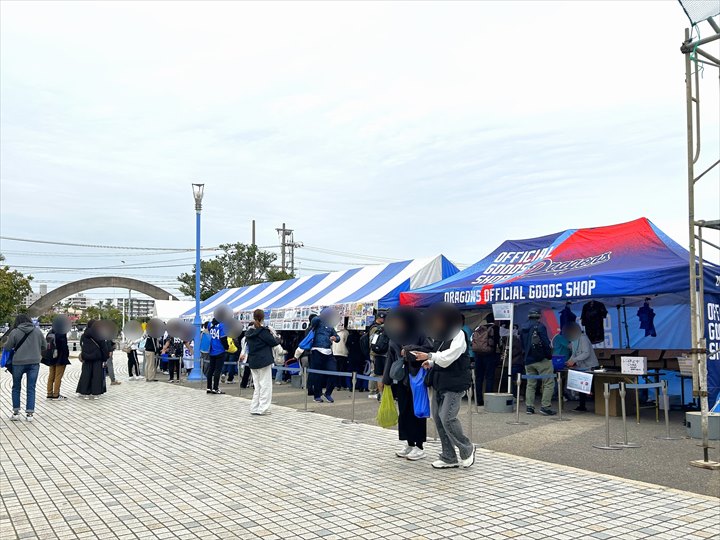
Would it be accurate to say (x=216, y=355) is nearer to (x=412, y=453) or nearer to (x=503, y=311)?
(x=503, y=311)

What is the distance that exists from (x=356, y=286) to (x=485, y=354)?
5.60 meters

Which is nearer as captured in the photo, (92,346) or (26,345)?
Answer: (26,345)

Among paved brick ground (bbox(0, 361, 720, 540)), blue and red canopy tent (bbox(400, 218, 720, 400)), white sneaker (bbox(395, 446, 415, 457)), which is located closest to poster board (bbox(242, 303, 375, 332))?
blue and red canopy tent (bbox(400, 218, 720, 400))

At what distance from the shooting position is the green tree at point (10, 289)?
39094 millimetres

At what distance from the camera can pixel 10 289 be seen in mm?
39906

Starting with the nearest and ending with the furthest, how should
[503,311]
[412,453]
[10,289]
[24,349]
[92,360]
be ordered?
[412,453], [24,349], [503,311], [92,360], [10,289]

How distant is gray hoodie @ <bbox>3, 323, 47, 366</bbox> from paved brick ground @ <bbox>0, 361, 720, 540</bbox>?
141 centimetres

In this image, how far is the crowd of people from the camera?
A: 7.02 meters

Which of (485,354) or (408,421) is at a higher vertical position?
(485,354)

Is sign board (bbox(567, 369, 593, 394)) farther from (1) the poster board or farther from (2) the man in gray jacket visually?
(1) the poster board

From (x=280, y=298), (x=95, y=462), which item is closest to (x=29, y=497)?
(x=95, y=462)

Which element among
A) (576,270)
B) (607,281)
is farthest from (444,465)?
(576,270)

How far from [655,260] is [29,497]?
9.24 m

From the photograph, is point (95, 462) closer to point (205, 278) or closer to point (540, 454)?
point (540, 454)
